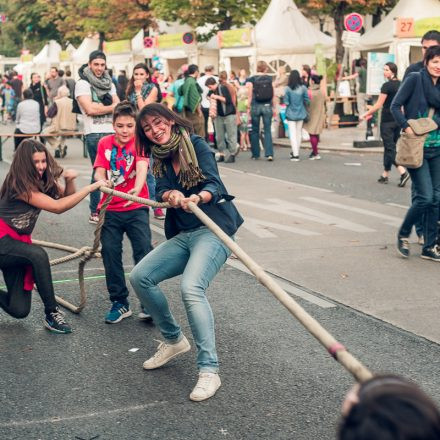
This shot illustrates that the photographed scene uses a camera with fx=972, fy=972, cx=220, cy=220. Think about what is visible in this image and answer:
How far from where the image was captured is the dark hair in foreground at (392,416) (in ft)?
Answer: 5.94

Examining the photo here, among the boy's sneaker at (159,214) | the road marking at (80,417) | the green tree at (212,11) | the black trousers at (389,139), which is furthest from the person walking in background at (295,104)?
the green tree at (212,11)

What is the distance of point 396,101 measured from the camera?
8516 millimetres

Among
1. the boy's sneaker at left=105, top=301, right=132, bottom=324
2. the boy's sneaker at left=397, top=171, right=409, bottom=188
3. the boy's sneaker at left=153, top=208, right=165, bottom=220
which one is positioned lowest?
the boy's sneaker at left=397, top=171, right=409, bottom=188

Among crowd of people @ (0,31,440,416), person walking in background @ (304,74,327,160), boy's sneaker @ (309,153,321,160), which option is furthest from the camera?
boy's sneaker @ (309,153,321,160)

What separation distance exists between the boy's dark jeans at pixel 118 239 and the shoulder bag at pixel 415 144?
273 centimetres

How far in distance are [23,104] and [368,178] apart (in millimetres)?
7128

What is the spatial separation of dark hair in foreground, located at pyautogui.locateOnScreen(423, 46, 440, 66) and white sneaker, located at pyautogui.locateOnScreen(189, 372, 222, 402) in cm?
424

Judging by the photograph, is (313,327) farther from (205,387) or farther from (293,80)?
(293,80)

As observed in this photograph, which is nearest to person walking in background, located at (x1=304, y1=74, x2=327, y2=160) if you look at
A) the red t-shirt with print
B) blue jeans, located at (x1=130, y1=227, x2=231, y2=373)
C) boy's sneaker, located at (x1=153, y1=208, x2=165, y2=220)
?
boy's sneaker, located at (x1=153, y1=208, x2=165, y2=220)

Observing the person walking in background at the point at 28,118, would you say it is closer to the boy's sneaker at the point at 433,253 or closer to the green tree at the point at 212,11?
the boy's sneaker at the point at 433,253

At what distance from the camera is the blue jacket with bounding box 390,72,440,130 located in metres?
8.40

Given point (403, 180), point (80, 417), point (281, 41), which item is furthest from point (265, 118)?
point (80, 417)

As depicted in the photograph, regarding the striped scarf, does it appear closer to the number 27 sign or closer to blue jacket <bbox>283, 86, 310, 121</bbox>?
blue jacket <bbox>283, 86, 310, 121</bbox>

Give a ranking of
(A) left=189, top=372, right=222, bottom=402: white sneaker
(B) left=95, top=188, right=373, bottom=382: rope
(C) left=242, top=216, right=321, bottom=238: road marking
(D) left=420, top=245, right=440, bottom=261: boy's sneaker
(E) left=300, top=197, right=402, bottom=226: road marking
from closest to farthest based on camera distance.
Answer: (B) left=95, top=188, right=373, bottom=382: rope < (A) left=189, top=372, right=222, bottom=402: white sneaker < (D) left=420, top=245, right=440, bottom=261: boy's sneaker < (C) left=242, top=216, right=321, bottom=238: road marking < (E) left=300, top=197, right=402, bottom=226: road marking
